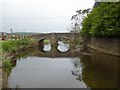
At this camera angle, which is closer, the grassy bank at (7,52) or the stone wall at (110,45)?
the grassy bank at (7,52)

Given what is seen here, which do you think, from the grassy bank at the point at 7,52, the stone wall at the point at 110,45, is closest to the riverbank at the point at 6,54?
the grassy bank at the point at 7,52

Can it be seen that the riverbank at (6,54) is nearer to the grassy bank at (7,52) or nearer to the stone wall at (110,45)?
the grassy bank at (7,52)

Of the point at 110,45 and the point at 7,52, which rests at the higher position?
the point at 110,45

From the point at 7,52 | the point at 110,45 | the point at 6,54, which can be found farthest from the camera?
the point at 110,45

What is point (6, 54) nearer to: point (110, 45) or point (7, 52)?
point (7, 52)

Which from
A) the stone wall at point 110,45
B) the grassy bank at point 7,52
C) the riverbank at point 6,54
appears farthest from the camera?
the stone wall at point 110,45

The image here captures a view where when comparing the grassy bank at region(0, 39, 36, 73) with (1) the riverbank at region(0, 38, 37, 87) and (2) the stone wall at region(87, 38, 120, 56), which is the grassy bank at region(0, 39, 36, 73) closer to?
(1) the riverbank at region(0, 38, 37, 87)

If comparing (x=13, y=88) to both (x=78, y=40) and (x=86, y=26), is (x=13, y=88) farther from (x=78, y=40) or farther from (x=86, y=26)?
(x=78, y=40)

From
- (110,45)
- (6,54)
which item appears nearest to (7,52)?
(6,54)

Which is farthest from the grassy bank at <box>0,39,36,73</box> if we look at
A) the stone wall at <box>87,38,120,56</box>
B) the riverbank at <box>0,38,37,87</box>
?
the stone wall at <box>87,38,120,56</box>

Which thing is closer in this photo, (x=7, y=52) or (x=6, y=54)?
(x=6, y=54)

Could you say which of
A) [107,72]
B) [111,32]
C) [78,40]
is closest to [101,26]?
[111,32]

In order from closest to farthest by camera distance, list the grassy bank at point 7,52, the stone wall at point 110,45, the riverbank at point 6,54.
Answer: the riverbank at point 6,54, the grassy bank at point 7,52, the stone wall at point 110,45

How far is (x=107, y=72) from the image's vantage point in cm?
1984
